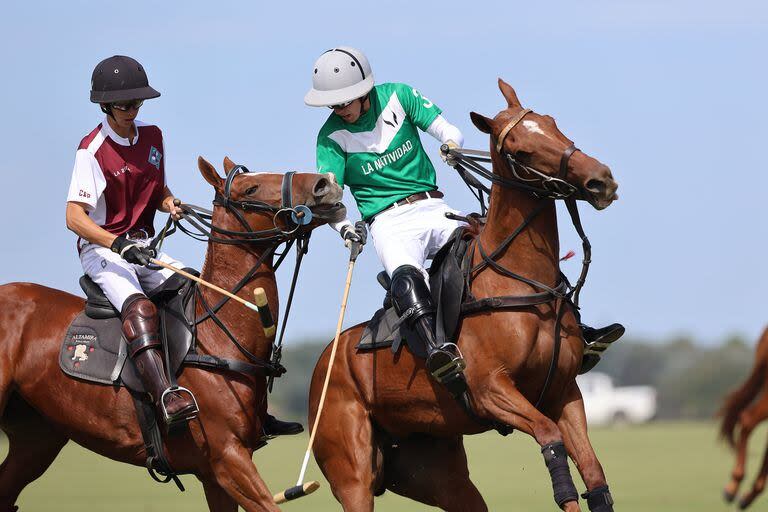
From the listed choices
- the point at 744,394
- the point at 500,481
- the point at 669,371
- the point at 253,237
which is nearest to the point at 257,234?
the point at 253,237

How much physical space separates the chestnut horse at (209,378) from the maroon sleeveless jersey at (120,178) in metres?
0.58

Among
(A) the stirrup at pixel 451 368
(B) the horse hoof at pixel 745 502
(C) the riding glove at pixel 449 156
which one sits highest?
(C) the riding glove at pixel 449 156

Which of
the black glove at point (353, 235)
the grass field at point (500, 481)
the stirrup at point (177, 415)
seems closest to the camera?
the stirrup at point (177, 415)

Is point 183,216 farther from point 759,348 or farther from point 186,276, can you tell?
point 759,348

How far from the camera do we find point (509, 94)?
9.33 metres

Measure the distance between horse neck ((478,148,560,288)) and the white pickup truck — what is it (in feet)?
194

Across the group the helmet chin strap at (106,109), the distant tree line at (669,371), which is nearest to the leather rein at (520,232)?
the helmet chin strap at (106,109)

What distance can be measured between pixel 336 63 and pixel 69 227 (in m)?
2.23

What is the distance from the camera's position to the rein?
9.25m

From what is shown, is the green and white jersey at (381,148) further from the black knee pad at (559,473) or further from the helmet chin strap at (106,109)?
the black knee pad at (559,473)

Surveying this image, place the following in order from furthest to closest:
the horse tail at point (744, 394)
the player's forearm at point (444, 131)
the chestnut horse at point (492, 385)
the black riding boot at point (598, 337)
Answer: the player's forearm at point (444, 131), the black riding boot at point (598, 337), the chestnut horse at point (492, 385), the horse tail at point (744, 394)

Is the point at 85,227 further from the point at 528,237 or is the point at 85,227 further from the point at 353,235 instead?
the point at 528,237

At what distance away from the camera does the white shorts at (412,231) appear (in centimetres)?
966

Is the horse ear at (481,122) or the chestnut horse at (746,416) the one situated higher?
the horse ear at (481,122)
